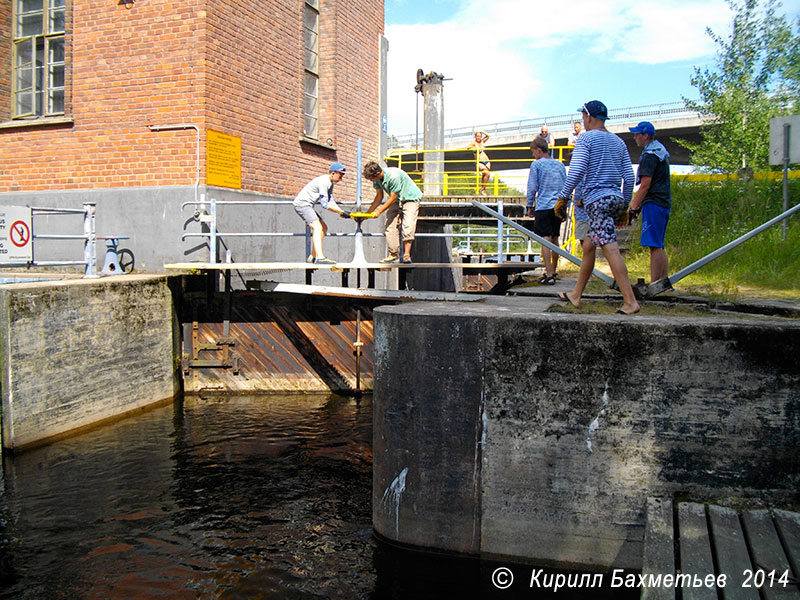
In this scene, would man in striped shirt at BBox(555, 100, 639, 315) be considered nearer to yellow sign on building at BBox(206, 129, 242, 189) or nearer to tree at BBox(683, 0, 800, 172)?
yellow sign on building at BBox(206, 129, 242, 189)

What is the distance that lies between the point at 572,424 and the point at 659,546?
85 centimetres

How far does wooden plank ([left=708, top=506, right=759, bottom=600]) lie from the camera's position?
9.70ft

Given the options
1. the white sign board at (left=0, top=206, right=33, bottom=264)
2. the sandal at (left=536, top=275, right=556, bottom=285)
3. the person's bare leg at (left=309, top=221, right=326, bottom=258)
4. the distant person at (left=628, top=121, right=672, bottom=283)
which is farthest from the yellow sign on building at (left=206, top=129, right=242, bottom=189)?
the distant person at (left=628, top=121, right=672, bottom=283)

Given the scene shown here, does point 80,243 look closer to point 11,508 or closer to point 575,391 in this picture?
point 11,508

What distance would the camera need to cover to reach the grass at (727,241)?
23.4 ft

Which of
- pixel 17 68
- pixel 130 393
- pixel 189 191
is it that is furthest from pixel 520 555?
pixel 17 68

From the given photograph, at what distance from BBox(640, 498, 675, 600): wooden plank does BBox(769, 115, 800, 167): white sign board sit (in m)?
7.10

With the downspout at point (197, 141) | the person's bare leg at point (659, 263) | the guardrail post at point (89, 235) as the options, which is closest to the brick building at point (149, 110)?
the downspout at point (197, 141)

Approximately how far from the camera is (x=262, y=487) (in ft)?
18.8

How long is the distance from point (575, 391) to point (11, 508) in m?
4.52

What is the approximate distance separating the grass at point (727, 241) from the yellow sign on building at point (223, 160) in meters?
5.26

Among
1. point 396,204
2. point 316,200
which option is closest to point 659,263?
point 396,204

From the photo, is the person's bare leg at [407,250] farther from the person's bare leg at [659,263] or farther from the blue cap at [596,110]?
the blue cap at [596,110]

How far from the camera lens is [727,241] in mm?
10609
